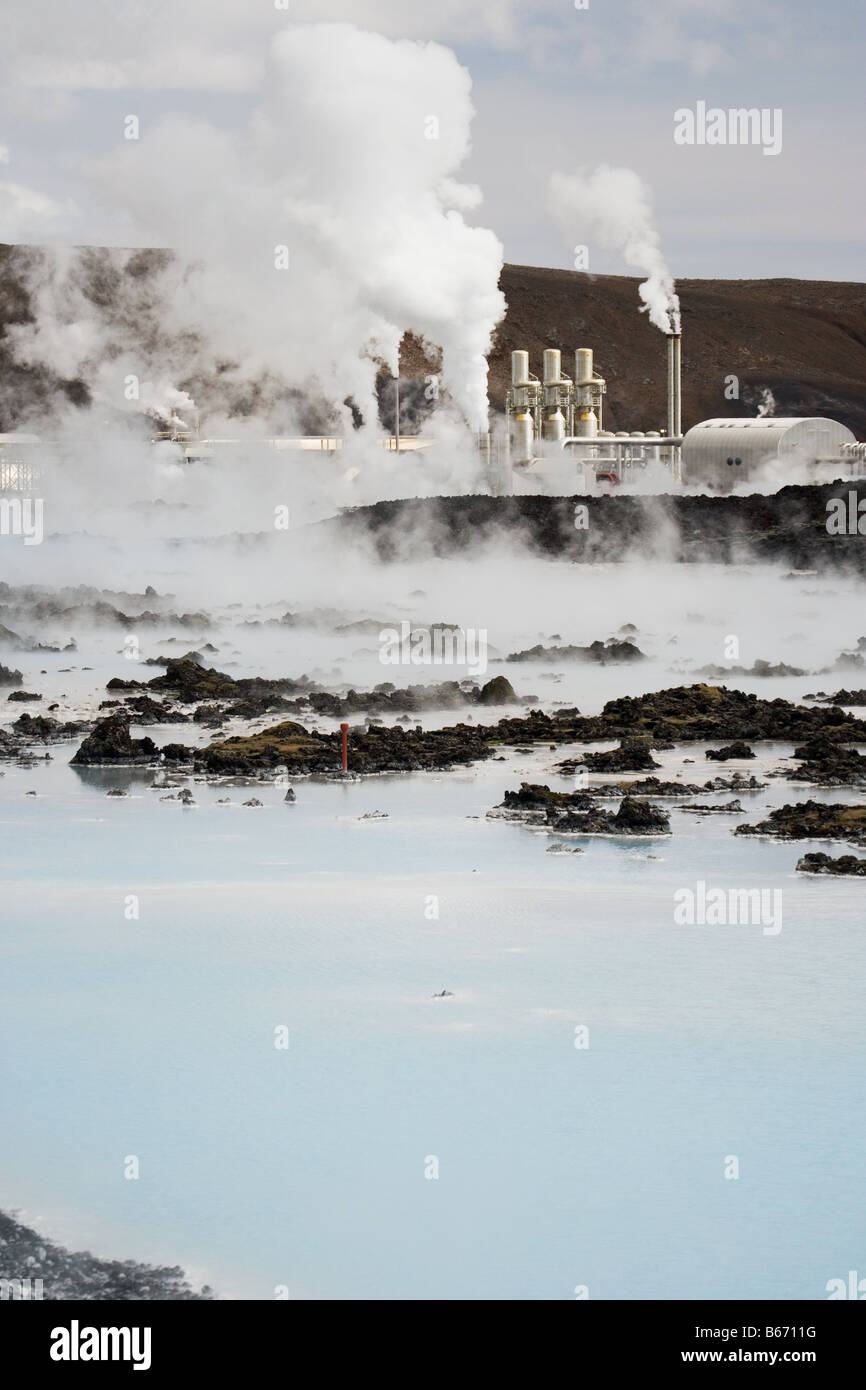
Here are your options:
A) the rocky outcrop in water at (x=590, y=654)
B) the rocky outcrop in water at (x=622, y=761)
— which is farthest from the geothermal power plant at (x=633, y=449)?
the rocky outcrop in water at (x=622, y=761)

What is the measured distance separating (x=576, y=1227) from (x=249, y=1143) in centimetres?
256

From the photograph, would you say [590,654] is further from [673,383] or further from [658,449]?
[658,449]

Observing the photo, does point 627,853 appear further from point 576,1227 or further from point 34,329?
point 34,329

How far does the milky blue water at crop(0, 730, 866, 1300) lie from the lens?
12.1 metres

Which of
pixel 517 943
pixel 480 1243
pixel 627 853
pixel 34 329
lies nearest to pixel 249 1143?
pixel 480 1243

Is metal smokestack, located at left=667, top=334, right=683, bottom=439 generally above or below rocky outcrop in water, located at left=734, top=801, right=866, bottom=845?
above

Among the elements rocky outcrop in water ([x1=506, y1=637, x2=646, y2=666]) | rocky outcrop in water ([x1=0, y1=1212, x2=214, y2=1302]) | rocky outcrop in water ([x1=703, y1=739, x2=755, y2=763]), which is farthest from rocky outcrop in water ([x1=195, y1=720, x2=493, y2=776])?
rocky outcrop in water ([x1=0, y1=1212, x2=214, y2=1302])

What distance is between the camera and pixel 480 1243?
473 inches

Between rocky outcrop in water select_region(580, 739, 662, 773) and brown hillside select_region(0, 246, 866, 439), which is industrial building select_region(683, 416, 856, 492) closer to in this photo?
rocky outcrop in water select_region(580, 739, 662, 773)

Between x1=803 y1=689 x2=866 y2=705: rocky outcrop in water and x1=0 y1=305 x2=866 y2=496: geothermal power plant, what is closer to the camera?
x1=803 y1=689 x2=866 y2=705: rocky outcrop in water

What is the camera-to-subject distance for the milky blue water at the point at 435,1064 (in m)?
12.1

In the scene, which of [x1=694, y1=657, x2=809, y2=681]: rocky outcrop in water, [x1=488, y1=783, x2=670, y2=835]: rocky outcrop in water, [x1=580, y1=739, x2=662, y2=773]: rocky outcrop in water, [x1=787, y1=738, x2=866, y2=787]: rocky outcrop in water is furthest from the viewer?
[x1=694, y1=657, x2=809, y2=681]: rocky outcrop in water

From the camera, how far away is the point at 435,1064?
15484 mm

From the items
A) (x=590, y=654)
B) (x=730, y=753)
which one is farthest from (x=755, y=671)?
(x=730, y=753)
